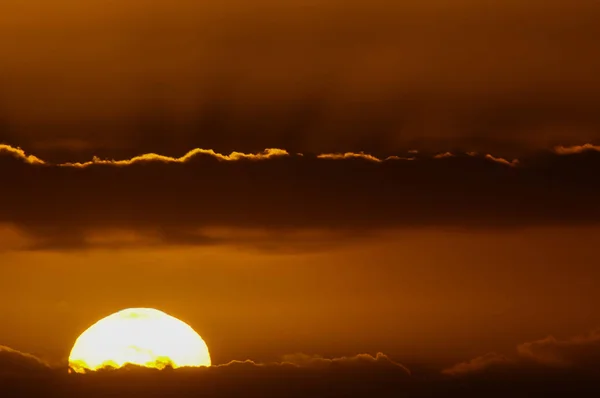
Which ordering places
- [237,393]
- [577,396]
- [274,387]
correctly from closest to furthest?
[577,396]
[274,387]
[237,393]

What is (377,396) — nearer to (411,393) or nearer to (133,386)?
(411,393)

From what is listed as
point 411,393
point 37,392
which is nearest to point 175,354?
point 37,392

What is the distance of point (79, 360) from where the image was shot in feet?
171

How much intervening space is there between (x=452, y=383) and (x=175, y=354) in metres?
13.9

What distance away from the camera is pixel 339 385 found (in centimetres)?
6084

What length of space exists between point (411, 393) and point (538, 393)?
6.72 meters

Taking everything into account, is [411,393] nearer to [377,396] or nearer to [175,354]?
[377,396]

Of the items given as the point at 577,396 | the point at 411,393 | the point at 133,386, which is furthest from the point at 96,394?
the point at 577,396

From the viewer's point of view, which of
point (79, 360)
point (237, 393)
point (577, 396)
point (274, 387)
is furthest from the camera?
point (237, 393)

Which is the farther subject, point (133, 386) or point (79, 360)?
point (133, 386)

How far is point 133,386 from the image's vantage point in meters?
60.7

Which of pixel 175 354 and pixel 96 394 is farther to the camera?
pixel 96 394

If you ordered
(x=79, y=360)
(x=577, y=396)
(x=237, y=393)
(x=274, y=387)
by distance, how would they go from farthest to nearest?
1. (x=237, y=393)
2. (x=274, y=387)
3. (x=577, y=396)
4. (x=79, y=360)

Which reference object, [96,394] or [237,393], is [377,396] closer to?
[237,393]
